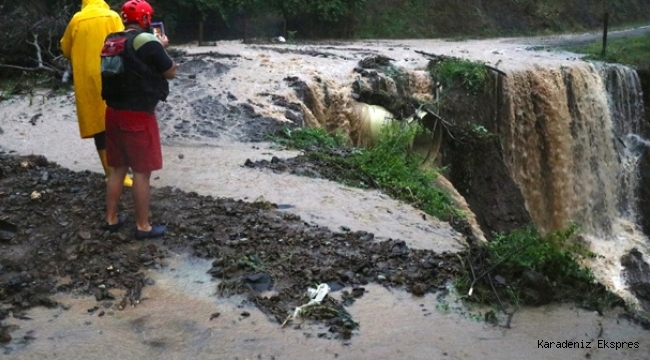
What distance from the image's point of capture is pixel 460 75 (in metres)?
12.6

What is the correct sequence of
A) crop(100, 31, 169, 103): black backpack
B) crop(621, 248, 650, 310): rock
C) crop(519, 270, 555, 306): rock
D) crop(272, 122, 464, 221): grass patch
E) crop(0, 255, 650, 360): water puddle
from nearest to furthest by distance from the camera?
crop(0, 255, 650, 360): water puddle → crop(519, 270, 555, 306): rock → crop(100, 31, 169, 103): black backpack → crop(272, 122, 464, 221): grass patch → crop(621, 248, 650, 310): rock

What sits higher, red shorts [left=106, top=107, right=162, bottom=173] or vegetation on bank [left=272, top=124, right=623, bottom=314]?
red shorts [left=106, top=107, right=162, bottom=173]

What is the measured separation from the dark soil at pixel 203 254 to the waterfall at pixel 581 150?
8.36m

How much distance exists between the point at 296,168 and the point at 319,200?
43.9 inches

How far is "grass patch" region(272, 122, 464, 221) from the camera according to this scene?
25.3ft

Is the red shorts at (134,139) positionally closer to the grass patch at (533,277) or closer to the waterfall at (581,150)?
the grass patch at (533,277)

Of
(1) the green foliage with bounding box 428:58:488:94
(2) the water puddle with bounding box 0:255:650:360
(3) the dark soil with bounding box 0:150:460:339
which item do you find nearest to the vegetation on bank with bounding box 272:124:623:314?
(2) the water puddle with bounding box 0:255:650:360

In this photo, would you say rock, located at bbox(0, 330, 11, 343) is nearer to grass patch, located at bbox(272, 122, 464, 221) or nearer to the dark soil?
the dark soil

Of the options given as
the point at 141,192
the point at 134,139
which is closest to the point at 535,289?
the point at 141,192

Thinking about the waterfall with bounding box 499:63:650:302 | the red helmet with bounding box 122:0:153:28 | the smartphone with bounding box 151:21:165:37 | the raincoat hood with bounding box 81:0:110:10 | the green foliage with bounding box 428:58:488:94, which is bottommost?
the waterfall with bounding box 499:63:650:302

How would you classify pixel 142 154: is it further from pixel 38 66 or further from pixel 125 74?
pixel 38 66

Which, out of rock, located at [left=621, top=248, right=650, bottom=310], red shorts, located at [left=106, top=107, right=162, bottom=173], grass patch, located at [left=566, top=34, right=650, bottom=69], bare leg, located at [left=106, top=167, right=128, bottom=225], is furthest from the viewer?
grass patch, located at [left=566, top=34, right=650, bottom=69]

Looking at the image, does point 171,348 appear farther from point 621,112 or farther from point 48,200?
point 621,112

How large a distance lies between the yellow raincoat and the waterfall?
8802 millimetres
